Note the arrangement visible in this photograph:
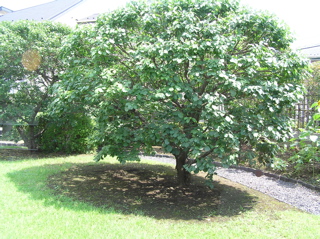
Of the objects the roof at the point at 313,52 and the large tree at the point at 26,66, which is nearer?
the large tree at the point at 26,66

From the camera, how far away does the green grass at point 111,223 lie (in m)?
3.43

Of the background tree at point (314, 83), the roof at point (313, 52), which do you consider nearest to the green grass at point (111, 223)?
the background tree at point (314, 83)

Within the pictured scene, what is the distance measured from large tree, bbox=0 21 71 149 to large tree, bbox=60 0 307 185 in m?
3.69

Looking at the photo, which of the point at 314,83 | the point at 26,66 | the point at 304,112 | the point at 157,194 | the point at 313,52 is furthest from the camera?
the point at 313,52

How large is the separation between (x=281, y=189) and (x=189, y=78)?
120 inches

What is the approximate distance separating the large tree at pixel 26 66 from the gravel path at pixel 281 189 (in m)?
5.81

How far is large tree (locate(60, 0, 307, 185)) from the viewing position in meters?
4.04

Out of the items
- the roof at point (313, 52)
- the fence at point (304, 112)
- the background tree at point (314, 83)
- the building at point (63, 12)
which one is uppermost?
the building at point (63, 12)

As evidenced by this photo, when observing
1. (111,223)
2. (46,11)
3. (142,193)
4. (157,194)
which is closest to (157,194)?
(157,194)

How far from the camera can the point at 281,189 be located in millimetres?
5633

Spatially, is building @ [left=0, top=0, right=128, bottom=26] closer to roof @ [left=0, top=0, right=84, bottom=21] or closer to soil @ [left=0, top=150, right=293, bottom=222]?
roof @ [left=0, top=0, right=84, bottom=21]

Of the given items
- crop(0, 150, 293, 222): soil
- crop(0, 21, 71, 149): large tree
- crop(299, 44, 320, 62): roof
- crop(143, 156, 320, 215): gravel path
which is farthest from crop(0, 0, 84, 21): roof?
crop(143, 156, 320, 215): gravel path

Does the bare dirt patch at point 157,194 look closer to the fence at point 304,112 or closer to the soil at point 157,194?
the soil at point 157,194

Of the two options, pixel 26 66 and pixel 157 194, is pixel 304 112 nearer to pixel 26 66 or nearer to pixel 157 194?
pixel 157 194
